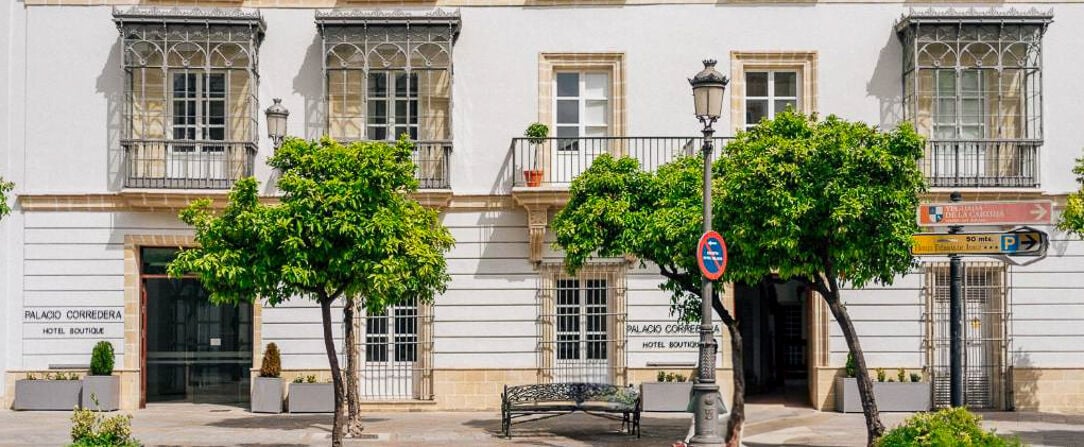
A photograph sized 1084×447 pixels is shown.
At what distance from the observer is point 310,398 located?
23859mm

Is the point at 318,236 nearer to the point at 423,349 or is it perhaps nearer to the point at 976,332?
the point at 423,349

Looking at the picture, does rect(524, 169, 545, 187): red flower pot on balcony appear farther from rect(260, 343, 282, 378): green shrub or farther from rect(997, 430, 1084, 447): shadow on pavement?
rect(997, 430, 1084, 447): shadow on pavement

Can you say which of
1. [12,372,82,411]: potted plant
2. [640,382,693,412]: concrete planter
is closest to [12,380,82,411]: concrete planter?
[12,372,82,411]: potted plant

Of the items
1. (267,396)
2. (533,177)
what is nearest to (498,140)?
(533,177)

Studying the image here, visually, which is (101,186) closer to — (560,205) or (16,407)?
(16,407)

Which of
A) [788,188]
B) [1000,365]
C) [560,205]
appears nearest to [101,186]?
[560,205]

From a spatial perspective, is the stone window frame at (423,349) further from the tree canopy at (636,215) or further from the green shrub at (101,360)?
the tree canopy at (636,215)

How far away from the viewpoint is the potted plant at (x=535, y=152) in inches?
947

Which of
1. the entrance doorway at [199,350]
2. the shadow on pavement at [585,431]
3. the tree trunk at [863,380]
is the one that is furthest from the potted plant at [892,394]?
the entrance doorway at [199,350]

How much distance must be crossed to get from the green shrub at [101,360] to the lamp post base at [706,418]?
12172mm

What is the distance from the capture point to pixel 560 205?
78.9ft

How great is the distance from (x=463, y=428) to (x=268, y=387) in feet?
14.2

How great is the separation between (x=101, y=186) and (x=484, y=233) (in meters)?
7.05

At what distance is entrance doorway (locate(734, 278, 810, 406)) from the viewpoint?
27375mm
